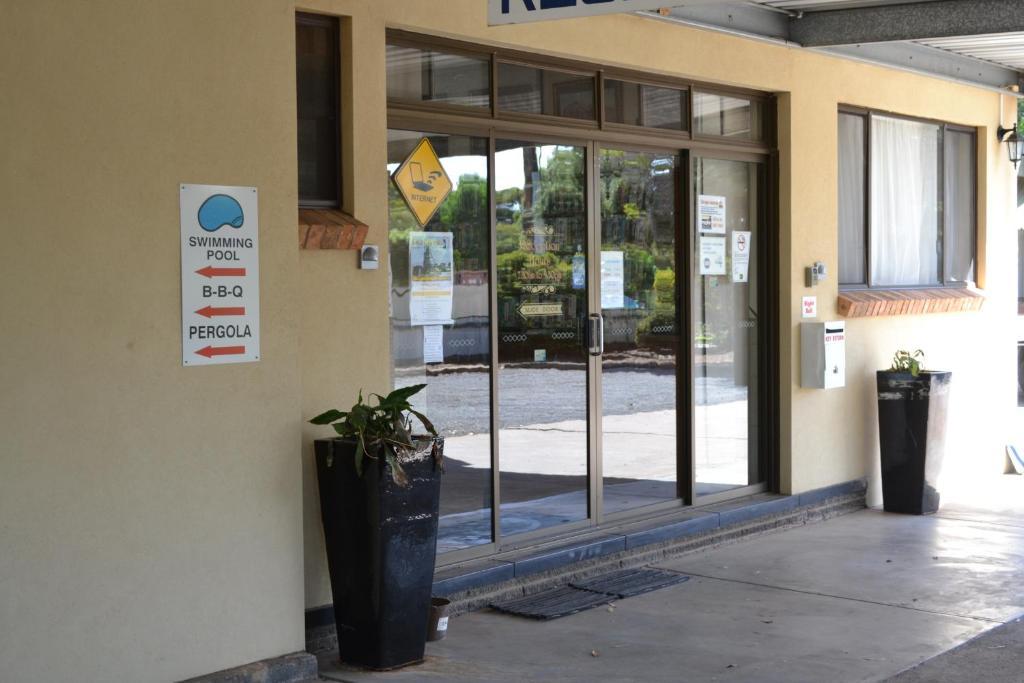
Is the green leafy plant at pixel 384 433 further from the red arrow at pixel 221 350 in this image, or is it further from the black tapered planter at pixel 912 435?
the black tapered planter at pixel 912 435

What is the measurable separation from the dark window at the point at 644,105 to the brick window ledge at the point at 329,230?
7.52 feet

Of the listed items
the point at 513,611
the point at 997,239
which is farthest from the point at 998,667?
the point at 997,239

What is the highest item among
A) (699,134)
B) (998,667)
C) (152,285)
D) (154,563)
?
(699,134)

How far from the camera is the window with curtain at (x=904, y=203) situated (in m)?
9.73

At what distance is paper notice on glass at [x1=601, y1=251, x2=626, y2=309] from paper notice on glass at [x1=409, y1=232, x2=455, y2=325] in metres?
1.27

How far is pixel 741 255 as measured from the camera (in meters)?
8.85

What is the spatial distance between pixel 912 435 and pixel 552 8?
528 centimetres

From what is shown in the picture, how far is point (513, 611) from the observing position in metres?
6.61

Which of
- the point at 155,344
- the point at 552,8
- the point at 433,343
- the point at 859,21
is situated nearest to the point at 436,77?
the point at 433,343

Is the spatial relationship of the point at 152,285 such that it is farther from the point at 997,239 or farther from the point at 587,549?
the point at 997,239

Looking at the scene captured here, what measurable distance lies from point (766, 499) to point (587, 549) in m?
1.99

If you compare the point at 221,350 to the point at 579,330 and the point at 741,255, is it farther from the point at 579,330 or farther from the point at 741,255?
the point at 741,255

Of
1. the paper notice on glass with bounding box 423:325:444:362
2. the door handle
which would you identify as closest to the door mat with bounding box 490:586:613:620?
the paper notice on glass with bounding box 423:325:444:362

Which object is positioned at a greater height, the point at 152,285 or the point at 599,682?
the point at 152,285
